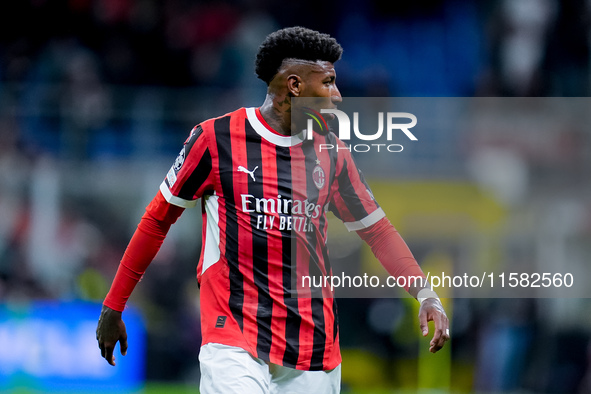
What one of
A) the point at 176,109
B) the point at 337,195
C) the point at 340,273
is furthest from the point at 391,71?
the point at 337,195

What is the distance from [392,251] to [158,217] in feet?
3.16

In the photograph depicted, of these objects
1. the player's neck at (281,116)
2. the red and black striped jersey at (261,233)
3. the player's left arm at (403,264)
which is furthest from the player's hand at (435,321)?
the player's neck at (281,116)

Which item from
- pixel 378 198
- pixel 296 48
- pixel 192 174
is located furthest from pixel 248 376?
pixel 378 198

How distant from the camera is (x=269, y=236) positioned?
120 inches

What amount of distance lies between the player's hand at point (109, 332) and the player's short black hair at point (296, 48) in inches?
45.6

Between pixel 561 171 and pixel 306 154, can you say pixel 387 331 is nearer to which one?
pixel 561 171

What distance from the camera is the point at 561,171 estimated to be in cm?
672

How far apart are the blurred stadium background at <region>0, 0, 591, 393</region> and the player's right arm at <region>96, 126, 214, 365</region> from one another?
3.00 meters

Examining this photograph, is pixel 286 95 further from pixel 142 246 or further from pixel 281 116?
pixel 142 246

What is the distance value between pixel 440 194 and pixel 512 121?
1.23m

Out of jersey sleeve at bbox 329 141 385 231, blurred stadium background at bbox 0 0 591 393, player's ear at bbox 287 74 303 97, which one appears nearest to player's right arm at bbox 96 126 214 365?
player's ear at bbox 287 74 303 97

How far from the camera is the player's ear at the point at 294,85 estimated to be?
10.5 feet

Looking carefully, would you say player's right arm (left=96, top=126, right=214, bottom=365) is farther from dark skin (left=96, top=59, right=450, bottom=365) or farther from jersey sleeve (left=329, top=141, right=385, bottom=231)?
jersey sleeve (left=329, top=141, right=385, bottom=231)

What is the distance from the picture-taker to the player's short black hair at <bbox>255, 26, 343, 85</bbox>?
3.18 m
